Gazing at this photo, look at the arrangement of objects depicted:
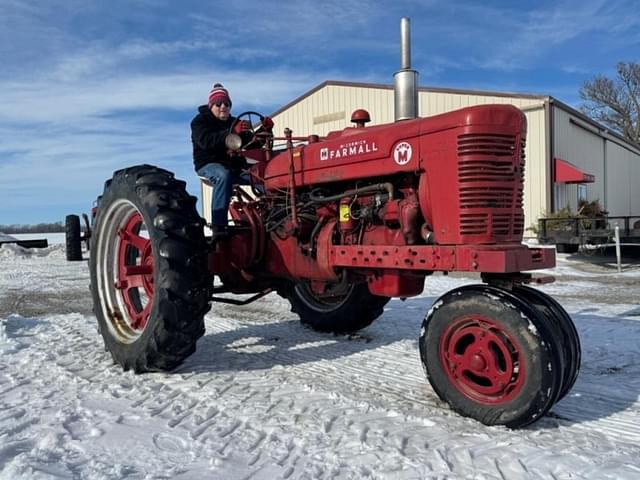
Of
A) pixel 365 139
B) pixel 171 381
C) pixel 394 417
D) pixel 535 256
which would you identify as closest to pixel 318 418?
pixel 394 417

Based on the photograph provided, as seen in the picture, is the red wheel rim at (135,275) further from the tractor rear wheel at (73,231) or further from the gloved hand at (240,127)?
the tractor rear wheel at (73,231)

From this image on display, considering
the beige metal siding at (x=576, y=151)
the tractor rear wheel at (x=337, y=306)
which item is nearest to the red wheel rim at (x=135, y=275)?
the tractor rear wheel at (x=337, y=306)

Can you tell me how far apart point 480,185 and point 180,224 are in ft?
6.39

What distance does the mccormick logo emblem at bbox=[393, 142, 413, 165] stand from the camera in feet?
11.4

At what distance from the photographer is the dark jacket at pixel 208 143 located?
478 cm

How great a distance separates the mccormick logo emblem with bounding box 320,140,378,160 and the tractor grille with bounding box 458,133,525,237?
683mm

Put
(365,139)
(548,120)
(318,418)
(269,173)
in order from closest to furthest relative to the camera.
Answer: (318,418) < (365,139) < (269,173) < (548,120)

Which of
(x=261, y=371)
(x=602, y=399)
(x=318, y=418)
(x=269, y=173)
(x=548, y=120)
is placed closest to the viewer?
(x=318, y=418)

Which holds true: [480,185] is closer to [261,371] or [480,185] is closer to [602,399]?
[602,399]

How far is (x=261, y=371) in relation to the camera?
411 cm

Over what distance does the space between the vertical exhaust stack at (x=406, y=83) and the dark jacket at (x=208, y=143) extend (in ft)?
4.72

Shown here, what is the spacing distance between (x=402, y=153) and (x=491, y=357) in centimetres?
132

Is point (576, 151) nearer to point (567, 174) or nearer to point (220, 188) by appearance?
point (567, 174)

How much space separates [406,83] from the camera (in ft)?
15.8
